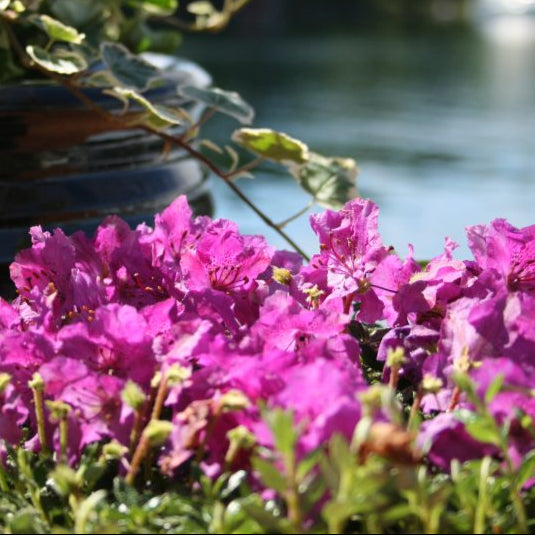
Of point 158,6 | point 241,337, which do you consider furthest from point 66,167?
point 241,337

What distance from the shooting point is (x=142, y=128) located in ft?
3.08

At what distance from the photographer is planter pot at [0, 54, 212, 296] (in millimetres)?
905

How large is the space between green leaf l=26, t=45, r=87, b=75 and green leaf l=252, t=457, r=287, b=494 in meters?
0.59

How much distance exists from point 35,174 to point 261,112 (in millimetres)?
2475

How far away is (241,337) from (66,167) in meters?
0.50

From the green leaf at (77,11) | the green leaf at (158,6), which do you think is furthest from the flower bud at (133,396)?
the green leaf at (158,6)

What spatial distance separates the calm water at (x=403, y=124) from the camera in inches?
75.2

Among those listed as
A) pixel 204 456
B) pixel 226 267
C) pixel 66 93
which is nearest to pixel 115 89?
pixel 66 93

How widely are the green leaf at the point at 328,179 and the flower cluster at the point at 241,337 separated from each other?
39 centimetres

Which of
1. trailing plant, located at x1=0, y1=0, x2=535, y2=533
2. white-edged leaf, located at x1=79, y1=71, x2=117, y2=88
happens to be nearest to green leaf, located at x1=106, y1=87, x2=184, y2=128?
white-edged leaf, located at x1=79, y1=71, x2=117, y2=88

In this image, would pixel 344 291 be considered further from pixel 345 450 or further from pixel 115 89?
pixel 115 89

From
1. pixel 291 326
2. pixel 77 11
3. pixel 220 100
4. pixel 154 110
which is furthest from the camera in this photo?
pixel 77 11

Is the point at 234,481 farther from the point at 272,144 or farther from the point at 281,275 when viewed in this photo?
the point at 272,144

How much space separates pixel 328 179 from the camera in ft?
3.22
